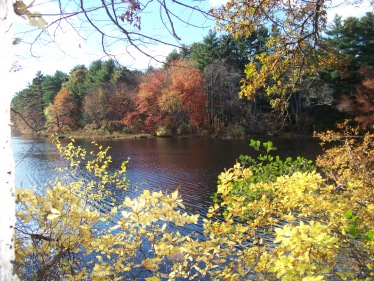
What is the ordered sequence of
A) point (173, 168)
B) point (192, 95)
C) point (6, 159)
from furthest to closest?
point (192, 95) < point (173, 168) < point (6, 159)

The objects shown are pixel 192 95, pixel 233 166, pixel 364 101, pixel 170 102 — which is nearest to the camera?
pixel 233 166

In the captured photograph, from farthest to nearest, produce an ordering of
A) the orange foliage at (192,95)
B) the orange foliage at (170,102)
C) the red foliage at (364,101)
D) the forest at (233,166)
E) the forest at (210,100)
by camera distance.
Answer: the orange foliage at (170,102) → the orange foliage at (192,95) → the forest at (210,100) → the red foliage at (364,101) → the forest at (233,166)

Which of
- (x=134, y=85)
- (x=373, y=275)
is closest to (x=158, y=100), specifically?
(x=134, y=85)

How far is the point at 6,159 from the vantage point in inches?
33.2

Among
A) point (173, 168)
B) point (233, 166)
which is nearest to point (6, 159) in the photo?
point (233, 166)

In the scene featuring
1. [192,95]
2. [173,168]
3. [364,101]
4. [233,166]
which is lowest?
[173,168]

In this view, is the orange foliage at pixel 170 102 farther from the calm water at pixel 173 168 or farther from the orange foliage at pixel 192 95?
the calm water at pixel 173 168

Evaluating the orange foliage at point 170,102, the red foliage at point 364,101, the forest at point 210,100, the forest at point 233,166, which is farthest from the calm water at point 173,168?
the orange foliage at point 170,102

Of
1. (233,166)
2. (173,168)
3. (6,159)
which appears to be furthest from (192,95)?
(6,159)

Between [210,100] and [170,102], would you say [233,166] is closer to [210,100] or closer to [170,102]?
[210,100]

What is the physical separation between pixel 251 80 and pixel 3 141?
3.83m

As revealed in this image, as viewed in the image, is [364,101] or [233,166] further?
[364,101]

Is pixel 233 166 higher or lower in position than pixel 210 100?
lower

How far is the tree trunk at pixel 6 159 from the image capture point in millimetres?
836
